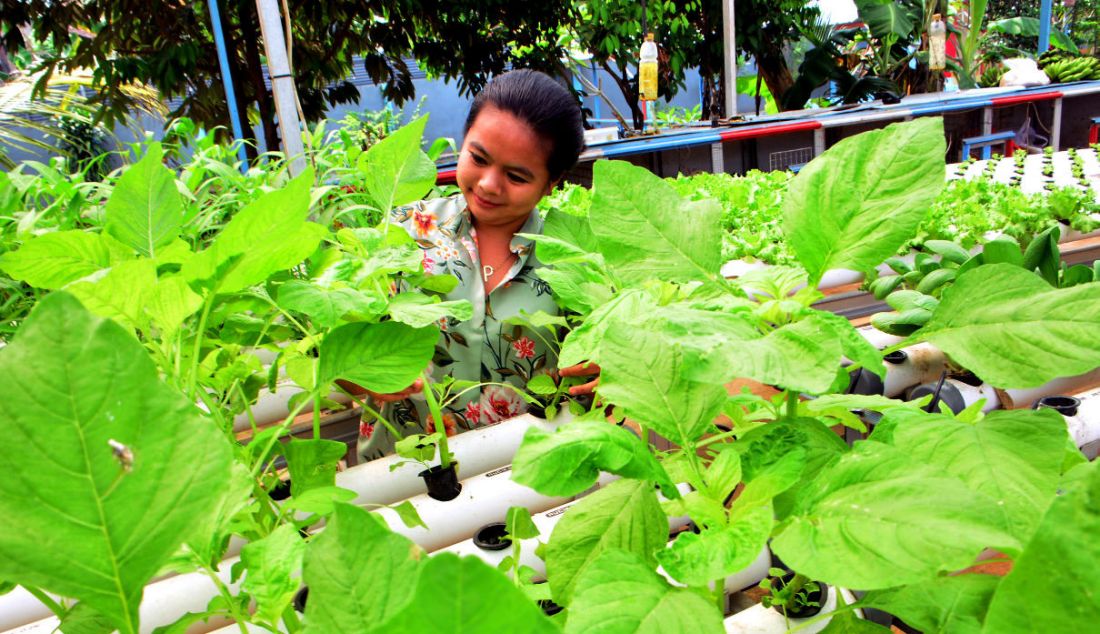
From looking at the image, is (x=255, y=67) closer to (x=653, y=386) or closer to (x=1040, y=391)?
(x=1040, y=391)

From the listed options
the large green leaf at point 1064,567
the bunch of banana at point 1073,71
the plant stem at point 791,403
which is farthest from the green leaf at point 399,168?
the bunch of banana at point 1073,71

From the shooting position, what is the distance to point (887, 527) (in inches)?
8.2

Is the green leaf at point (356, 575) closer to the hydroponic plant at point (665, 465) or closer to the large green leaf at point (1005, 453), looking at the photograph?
the hydroponic plant at point (665, 465)

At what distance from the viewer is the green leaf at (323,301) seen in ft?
1.09

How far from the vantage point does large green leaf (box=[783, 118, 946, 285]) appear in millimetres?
282

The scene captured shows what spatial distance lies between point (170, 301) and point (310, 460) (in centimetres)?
13

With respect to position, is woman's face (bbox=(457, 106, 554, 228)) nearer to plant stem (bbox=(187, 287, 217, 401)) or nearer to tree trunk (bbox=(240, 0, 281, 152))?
plant stem (bbox=(187, 287, 217, 401))

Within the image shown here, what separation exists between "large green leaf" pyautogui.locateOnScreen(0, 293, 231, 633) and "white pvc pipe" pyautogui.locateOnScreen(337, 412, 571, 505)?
1.13 ft

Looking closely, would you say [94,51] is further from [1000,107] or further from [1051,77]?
[1051,77]

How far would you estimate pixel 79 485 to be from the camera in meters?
0.18

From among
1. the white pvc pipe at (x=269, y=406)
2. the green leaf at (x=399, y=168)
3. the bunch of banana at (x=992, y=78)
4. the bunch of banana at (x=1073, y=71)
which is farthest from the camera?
the bunch of banana at (x=992, y=78)

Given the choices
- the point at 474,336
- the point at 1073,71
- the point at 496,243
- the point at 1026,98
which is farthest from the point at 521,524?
the point at 1073,71

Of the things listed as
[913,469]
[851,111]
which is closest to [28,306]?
[913,469]

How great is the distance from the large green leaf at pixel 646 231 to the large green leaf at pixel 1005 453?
11cm
